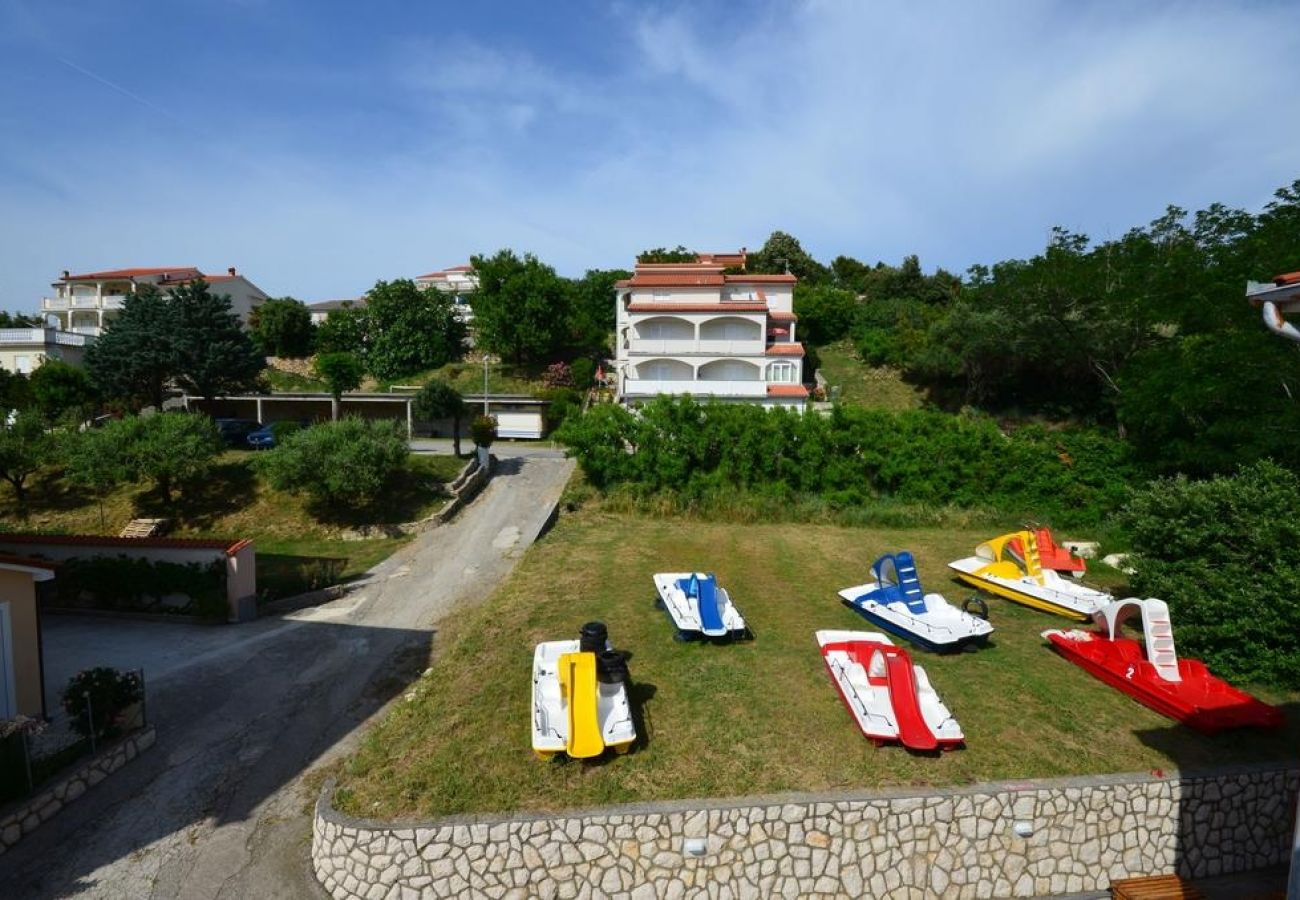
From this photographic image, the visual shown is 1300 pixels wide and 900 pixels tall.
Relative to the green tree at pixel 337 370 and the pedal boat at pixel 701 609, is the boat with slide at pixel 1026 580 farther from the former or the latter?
the green tree at pixel 337 370

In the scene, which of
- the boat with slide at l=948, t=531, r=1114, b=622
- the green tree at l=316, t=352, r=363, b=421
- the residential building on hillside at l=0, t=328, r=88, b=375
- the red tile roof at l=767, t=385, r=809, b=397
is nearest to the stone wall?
Answer: the boat with slide at l=948, t=531, r=1114, b=622

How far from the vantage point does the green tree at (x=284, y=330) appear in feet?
153

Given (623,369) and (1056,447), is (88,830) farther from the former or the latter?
(623,369)

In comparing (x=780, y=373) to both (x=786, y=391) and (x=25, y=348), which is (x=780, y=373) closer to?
(x=786, y=391)

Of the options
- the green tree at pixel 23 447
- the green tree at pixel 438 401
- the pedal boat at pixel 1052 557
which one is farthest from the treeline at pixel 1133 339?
the green tree at pixel 23 447

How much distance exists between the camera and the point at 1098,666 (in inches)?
384

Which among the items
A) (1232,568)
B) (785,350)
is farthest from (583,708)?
(785,350)

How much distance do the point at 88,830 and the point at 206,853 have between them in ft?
5.49

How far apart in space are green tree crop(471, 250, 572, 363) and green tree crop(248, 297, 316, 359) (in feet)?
45.0

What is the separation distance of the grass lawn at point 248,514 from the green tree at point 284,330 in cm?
2483

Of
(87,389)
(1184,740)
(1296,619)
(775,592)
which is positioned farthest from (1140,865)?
(87,389)

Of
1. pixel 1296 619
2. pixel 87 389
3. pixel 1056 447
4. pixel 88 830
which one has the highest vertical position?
pixel 87 389

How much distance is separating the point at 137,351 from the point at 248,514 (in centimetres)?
1532

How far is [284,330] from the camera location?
46.6 metres
